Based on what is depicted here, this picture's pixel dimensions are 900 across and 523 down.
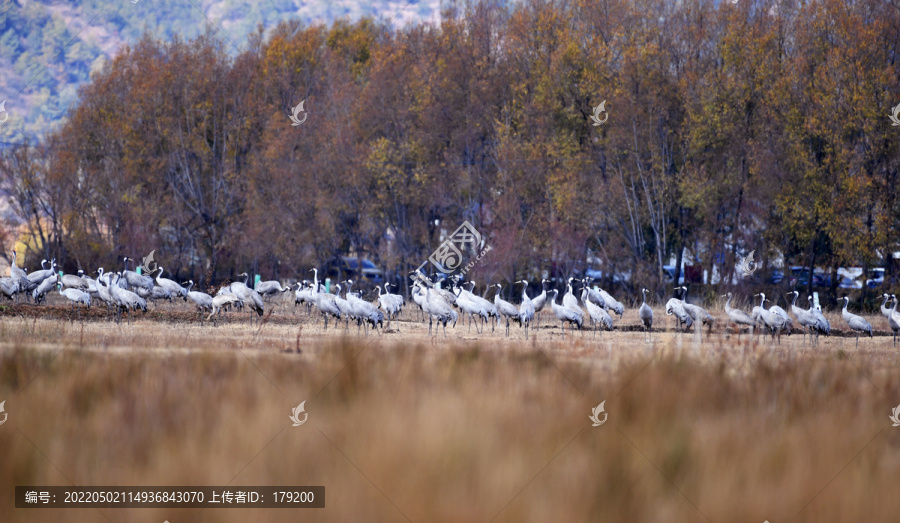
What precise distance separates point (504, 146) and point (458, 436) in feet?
116

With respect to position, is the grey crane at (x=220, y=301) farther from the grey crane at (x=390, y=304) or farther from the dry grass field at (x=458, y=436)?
the dry grass field at (x=458, y=436)

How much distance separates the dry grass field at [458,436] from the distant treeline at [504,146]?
25.2 metres

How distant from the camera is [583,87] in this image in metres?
40.0

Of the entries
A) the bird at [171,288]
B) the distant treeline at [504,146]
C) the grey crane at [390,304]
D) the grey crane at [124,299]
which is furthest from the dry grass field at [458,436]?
the distant treeline at [504,146]

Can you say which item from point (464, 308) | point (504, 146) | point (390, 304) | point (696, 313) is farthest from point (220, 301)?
point (504, 146)

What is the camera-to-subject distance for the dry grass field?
21.1 ft

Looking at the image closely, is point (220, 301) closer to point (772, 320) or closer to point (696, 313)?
point (696, 313)

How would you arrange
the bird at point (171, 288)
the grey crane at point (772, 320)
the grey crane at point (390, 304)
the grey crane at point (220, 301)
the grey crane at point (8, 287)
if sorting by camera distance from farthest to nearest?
the bird at point (171, 288)
the grey crane at point (8, 287)
the grey crane at point (390, 304)
the grey crane at point (220, 301)
the grey crane at point (772, 320)

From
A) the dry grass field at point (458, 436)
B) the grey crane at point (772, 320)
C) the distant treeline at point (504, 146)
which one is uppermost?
the distant treeline at point (504, 146)

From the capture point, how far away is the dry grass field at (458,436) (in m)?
6.44

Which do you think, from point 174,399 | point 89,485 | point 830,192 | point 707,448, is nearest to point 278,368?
point 174,399

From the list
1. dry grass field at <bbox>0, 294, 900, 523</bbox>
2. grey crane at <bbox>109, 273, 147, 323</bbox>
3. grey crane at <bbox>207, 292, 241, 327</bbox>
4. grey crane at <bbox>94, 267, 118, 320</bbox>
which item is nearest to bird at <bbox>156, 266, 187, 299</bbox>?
grey crane at <bbox>94, 267, 118, 320</bbox>

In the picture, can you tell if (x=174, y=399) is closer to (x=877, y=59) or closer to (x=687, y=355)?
(x=687, y=355)

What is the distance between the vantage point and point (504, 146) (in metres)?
42.2
